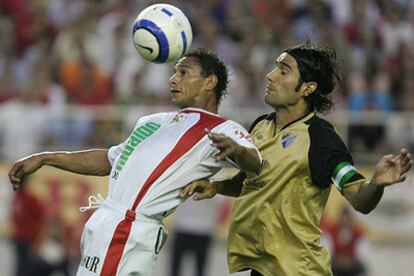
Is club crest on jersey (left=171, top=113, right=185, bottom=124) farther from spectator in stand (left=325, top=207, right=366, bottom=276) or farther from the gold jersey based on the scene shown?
spectator in stand (left=325, top=207, right=366, bottom=276)

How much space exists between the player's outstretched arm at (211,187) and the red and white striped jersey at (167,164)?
0.06 metres

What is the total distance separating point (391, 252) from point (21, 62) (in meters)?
5.48

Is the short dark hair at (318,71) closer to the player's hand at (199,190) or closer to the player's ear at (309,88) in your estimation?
the player's ear at (309,88)

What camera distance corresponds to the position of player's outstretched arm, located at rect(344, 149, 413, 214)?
6.07 meters

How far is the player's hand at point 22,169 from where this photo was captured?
275 inches

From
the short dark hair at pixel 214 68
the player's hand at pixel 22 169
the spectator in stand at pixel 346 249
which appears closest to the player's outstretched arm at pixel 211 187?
the short dark hair at pixel 214 68

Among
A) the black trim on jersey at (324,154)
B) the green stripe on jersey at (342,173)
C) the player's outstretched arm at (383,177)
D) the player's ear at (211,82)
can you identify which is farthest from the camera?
the player's ear at (211,82)

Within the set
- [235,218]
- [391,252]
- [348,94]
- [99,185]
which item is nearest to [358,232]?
[391,252]

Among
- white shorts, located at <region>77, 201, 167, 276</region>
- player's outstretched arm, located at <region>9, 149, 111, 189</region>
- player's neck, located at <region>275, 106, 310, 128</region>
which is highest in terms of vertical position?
player's neck, located at <region>275, 106, 310, 128</region>

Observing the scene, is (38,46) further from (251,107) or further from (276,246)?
(276,246)

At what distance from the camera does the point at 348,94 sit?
14.4 metres

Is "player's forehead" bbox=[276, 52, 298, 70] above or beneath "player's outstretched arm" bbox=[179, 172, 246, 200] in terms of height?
above

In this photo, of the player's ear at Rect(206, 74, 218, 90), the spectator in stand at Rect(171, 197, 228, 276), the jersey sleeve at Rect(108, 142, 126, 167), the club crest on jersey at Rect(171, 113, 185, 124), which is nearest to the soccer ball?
the player's ear at Rect(206, 74, 218, 90)

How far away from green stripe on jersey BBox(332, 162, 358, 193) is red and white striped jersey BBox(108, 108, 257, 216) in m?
0.53
